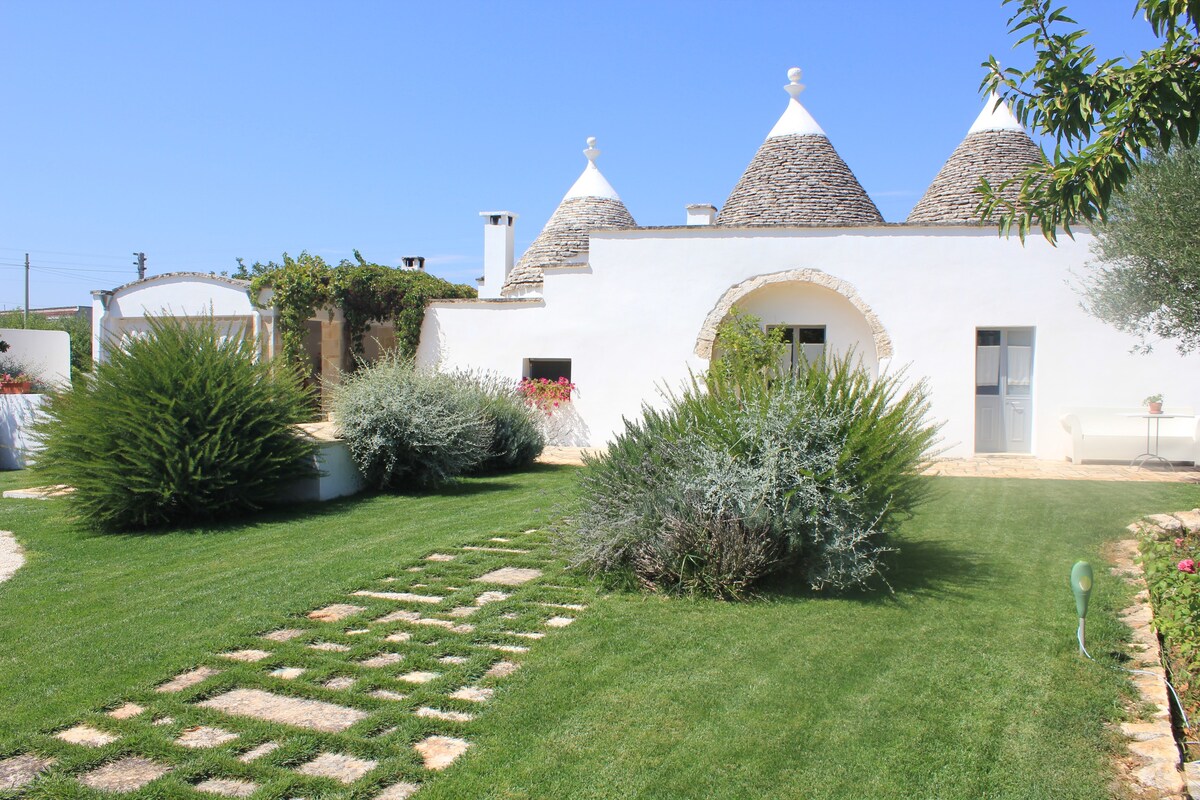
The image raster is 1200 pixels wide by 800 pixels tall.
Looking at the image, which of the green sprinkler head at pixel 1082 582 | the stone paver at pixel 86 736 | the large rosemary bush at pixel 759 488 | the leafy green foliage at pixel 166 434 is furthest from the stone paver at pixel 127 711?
the leafy green foliage at pixel 166 434

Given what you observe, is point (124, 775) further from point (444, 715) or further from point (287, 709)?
point (444, 715)

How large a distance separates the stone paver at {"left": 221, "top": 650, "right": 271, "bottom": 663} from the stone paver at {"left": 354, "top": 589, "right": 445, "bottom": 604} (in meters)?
1.23

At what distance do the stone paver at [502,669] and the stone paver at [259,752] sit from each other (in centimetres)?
118

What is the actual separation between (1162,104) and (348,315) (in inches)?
692

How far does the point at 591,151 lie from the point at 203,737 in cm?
2077

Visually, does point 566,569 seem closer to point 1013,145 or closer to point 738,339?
point 738,339

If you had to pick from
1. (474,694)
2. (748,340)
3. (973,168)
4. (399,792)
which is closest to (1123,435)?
(748,340)

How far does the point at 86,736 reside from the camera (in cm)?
404

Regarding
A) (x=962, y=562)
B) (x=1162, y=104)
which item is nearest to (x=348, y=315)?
(x=962, y=562)

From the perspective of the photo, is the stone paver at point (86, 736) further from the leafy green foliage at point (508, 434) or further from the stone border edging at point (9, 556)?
the leafy green foliage at point (508, 434)

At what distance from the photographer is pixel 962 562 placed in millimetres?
7477

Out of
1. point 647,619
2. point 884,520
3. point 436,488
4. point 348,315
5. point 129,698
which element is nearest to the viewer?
point 129,698

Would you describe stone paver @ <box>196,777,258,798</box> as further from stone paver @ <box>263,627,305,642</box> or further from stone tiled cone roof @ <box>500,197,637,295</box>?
stone tiled cone roof @ <box>500,197,637,295</box>

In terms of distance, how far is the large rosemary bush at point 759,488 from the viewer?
626 centimetres
